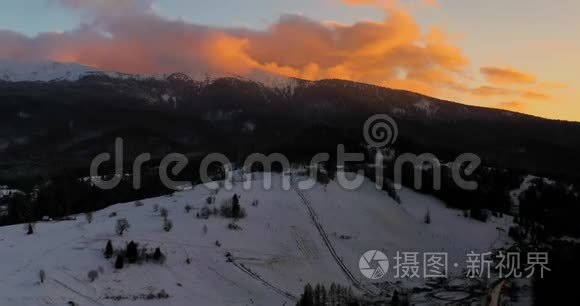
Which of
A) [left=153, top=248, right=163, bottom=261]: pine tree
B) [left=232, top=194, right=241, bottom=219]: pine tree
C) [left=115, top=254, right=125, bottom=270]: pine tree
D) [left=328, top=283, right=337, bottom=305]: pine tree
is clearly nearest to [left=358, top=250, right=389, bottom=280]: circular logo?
[left=328, top=283, right=337, bottom=305]: pine tree

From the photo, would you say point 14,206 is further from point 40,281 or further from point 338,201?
point 40,281

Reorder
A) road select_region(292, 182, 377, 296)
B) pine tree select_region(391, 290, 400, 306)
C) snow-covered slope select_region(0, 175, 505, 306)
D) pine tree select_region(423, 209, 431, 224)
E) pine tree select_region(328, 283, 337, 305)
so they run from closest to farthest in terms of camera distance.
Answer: snow-covered slope select_region(0, 175, 505, 306) → pine tree select_region(391, 290, 400, 306) → pine tree select_region(328, 283, 337, 305) → road select_region(292, 182, 377, 296) → pine tree select_region(423, 209, 431, 224)

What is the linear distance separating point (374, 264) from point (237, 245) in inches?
904

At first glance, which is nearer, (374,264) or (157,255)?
(157,255)

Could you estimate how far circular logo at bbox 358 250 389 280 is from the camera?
322ft

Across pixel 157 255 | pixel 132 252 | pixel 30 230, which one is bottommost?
pixel 157 255

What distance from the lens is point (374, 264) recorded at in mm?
104125

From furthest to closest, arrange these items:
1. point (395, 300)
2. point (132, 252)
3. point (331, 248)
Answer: point (331, 248)
point (132, 252)
point (395, 300)

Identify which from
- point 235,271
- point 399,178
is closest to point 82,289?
point 235,271

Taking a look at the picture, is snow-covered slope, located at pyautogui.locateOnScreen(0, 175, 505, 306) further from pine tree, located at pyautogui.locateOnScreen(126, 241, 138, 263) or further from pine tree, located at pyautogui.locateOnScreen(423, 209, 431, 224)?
pine tree, located at pyautogui.locateOnScreen(126, 241, 138, 263)

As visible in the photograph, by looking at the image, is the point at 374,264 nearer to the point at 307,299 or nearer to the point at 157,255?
the point at 307,299

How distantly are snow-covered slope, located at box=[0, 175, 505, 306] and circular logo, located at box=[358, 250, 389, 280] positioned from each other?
1.91 meters

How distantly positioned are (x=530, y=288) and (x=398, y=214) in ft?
163

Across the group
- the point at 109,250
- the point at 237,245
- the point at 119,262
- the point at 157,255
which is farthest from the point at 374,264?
the point at 109,250
